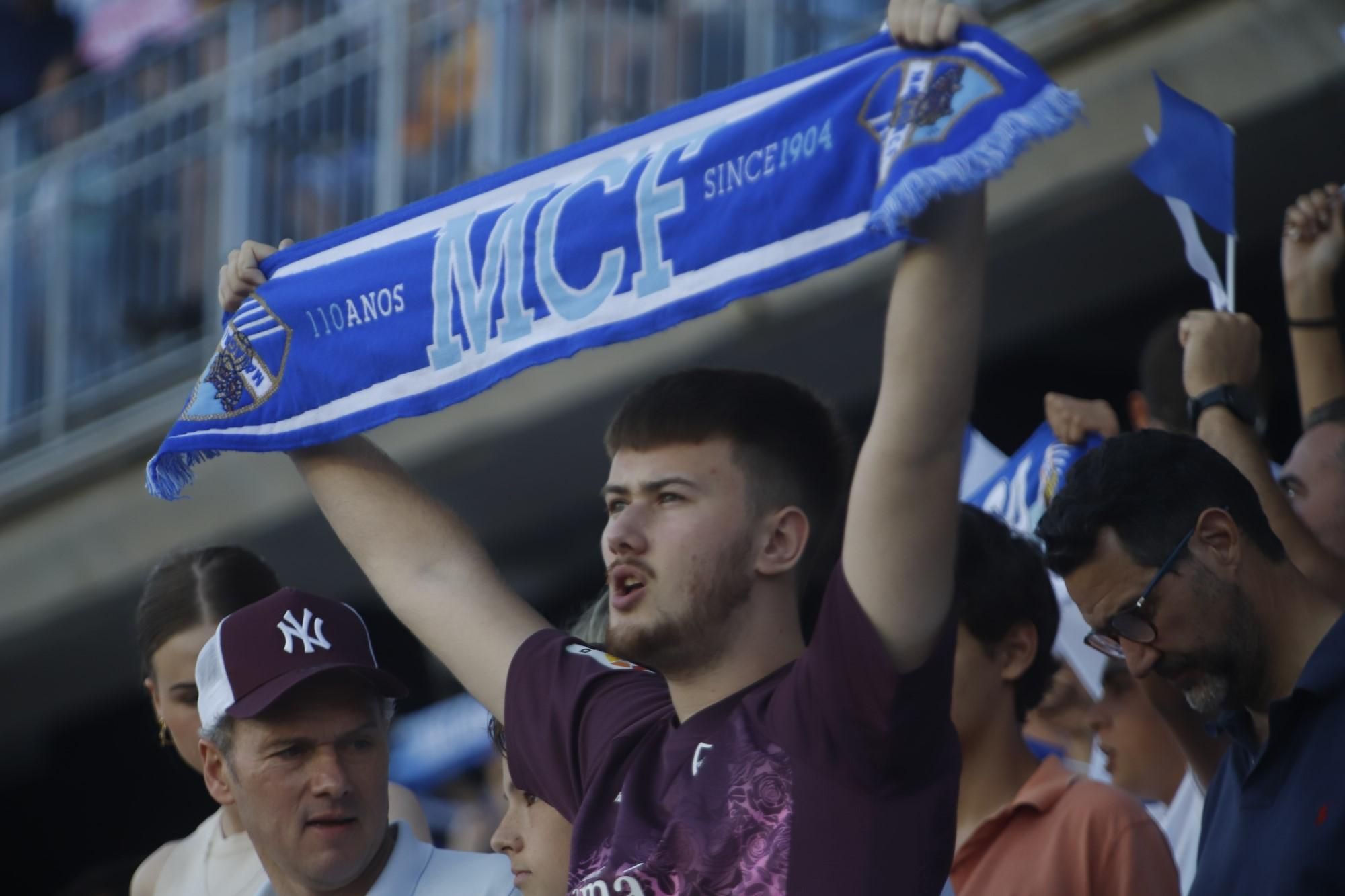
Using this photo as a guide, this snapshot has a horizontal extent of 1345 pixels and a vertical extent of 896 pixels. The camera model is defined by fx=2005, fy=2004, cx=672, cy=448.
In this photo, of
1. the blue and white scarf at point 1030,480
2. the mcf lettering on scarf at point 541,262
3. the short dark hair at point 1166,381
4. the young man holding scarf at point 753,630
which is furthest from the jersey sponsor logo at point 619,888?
the short dark hair at point 1166,381

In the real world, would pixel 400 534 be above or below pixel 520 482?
below

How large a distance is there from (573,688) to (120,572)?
21.4ft

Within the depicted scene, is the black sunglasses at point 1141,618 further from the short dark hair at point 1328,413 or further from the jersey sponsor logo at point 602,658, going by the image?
the short dark hair at point 1328,413

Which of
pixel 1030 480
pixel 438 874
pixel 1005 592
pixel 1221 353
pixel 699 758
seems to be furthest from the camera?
pixel 1030 480

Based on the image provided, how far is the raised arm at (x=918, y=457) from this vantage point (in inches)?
99.5

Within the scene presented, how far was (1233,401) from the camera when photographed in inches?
152

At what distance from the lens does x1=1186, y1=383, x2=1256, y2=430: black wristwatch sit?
385 centimetres

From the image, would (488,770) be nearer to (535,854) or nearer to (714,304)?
(535,854)

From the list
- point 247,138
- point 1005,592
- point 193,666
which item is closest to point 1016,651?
point 1005,592

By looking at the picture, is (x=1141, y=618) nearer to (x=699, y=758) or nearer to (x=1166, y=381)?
(x=699, y=758)

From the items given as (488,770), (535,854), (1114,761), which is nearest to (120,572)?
(488,770)

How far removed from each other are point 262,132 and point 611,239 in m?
5.80

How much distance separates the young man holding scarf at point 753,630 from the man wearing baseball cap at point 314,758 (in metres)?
0.24

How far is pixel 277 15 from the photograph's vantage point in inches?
351
